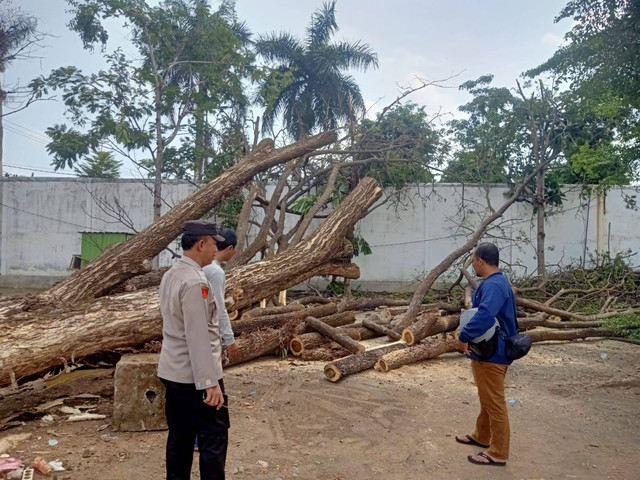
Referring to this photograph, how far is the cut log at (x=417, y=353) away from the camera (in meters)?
6.39

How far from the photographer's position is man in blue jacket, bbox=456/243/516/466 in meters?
3.73

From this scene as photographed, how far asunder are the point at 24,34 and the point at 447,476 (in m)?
18.2

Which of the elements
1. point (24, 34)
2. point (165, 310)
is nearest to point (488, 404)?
point (165, 310)

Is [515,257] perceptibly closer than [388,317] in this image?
No

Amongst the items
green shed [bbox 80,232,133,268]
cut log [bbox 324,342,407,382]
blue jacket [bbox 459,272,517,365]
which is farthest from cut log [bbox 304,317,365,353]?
green shed [bbox 80,232,133,268]

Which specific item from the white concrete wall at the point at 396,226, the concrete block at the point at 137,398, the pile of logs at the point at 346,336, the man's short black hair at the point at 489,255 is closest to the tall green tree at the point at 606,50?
the man's short black hair at the point at 489,255

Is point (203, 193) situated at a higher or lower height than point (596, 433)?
higher

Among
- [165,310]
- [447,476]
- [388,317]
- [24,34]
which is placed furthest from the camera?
[24,34]

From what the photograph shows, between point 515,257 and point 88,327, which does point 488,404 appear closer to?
point 88,327

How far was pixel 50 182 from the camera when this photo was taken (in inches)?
659

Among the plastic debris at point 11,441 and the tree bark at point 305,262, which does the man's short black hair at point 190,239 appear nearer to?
the plastic debris at point 11,441

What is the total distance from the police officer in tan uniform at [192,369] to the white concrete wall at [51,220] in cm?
1406

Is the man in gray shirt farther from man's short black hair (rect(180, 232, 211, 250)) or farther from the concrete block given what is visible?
man's short black hair (rect(180, 232, 211, 250))

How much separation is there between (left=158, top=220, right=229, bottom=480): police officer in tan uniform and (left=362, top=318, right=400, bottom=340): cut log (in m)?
4.96
